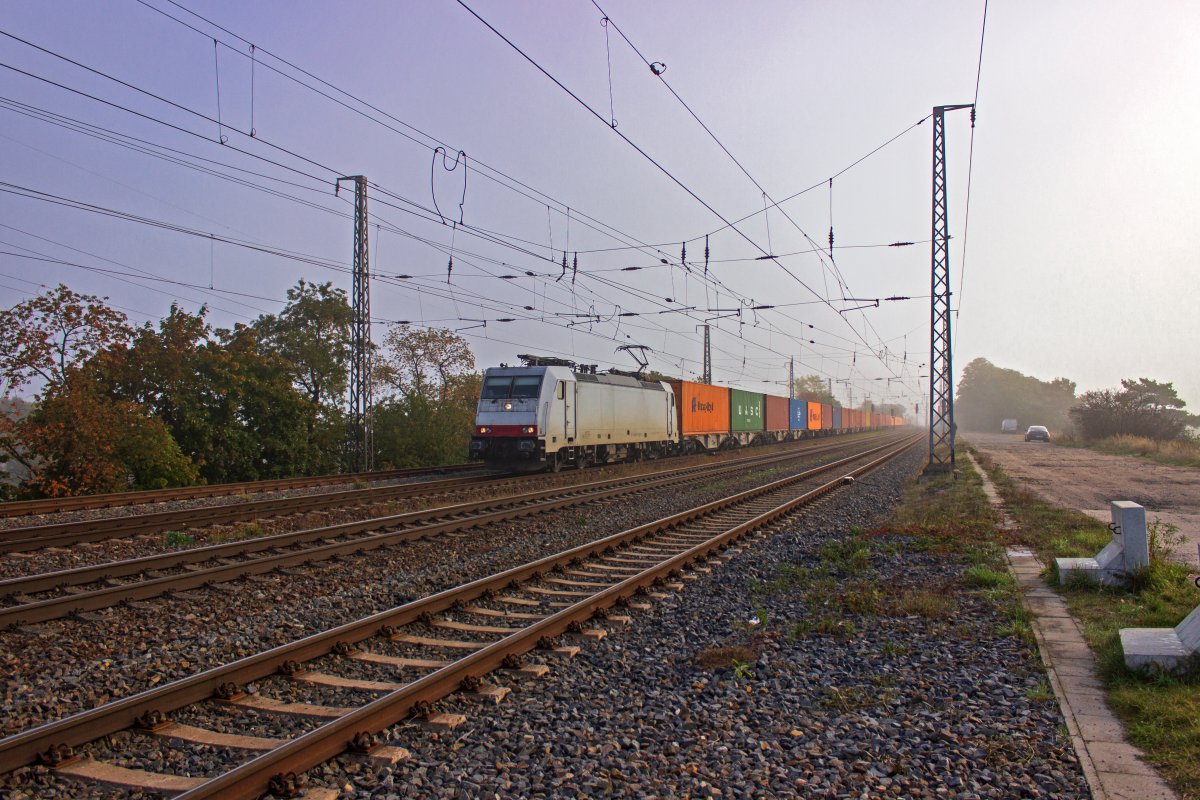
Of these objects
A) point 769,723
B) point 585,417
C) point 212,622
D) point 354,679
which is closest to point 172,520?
point 212,622

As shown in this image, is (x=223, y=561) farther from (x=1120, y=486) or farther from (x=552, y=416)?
(x=1120, y=486)

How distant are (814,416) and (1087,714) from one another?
54.9 metres

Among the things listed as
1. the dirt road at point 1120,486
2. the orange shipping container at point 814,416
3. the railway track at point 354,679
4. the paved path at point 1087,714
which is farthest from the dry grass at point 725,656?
the orange shipping container at point 814,416

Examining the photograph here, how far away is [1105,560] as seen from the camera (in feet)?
24.0

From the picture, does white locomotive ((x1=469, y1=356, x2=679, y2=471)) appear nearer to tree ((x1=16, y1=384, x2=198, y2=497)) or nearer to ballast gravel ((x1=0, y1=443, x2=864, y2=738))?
tree ((x1=16, y1=384, x2=198, y2=497))

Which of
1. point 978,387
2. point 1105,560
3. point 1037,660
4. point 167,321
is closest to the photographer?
point 1037,660

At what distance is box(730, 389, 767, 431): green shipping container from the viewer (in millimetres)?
39031

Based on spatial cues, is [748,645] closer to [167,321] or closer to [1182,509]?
[1182,509]

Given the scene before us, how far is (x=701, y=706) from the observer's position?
4613 mm

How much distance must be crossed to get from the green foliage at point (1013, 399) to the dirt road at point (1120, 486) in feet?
274

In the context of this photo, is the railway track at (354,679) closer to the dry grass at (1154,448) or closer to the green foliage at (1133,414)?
the dry grass at (1154,448)

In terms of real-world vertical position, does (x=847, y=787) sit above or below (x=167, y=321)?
below

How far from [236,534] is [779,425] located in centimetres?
4060

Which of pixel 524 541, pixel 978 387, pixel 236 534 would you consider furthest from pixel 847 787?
pixel 978 387
